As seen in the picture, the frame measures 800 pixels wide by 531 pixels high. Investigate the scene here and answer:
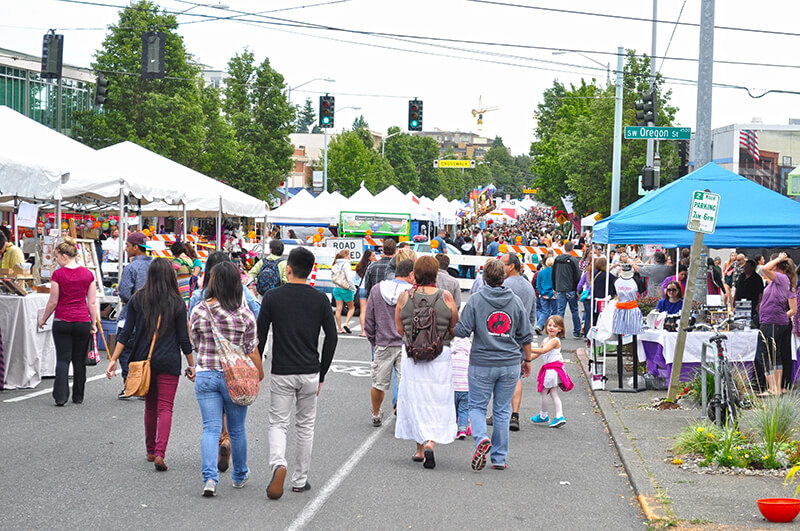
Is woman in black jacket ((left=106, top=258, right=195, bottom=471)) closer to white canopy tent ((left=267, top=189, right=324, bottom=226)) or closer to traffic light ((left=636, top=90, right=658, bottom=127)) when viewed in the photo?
traffic light ((left=636, top=90, right=658, bottom=127))

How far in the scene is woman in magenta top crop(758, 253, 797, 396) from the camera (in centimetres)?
1162

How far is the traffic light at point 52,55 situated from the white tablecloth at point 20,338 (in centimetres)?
1211

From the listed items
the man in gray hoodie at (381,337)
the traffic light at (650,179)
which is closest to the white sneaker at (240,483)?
the man in gray hoodie at (381,337)

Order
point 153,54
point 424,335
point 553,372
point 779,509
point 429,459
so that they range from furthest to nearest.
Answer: point 153,54
point 553,372
point 429,459
point 424,335
point 779,509

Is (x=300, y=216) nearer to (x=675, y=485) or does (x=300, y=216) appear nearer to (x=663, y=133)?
(x=663, y=133)

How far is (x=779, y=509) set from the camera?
6387 mm

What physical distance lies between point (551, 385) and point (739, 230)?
394 cm

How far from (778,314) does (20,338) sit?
919cm

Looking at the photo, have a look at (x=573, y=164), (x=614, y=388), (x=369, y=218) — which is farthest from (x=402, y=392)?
(x=573, y=164)

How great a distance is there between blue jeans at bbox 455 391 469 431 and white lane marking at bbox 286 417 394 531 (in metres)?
0.83

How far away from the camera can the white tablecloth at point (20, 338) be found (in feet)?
37.2

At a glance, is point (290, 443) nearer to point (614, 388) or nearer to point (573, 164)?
point (614, 388)

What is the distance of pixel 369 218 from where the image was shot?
32.1 meters

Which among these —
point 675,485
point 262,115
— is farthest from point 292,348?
point 262,115
